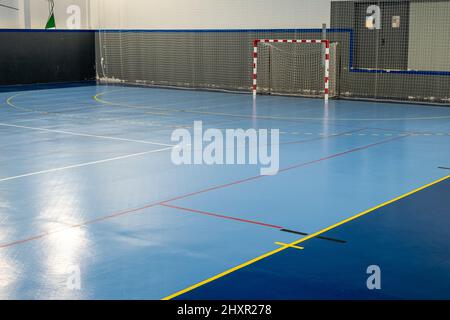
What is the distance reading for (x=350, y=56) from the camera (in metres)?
23.0

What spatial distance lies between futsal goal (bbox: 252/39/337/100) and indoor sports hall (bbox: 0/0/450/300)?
57 millimetres

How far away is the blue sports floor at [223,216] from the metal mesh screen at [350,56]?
6165 millimetres

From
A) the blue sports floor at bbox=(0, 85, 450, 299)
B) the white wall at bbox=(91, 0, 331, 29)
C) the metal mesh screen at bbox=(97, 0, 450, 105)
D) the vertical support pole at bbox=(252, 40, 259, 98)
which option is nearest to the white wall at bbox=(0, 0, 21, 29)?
the white wall at bbox=(91, 0, 331, 29)

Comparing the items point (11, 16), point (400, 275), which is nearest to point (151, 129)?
point (400, 275)

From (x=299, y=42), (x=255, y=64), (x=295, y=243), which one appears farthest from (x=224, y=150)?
(x=299, y=42)

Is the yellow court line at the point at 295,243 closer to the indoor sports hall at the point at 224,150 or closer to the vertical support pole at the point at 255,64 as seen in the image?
the indoor sports hall at the point at 224,150

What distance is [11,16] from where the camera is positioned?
29.4 meters

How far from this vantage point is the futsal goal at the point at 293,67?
23.4 metres

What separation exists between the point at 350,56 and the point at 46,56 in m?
13.8

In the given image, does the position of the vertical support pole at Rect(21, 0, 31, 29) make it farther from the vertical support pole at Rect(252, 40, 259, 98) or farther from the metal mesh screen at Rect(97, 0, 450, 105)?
the vertical support pole at Rect(252, 40, 259, 98)

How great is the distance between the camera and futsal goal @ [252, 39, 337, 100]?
76.9 ft

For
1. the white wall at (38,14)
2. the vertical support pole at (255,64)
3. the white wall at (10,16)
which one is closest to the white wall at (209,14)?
the white wall at (38,14)
